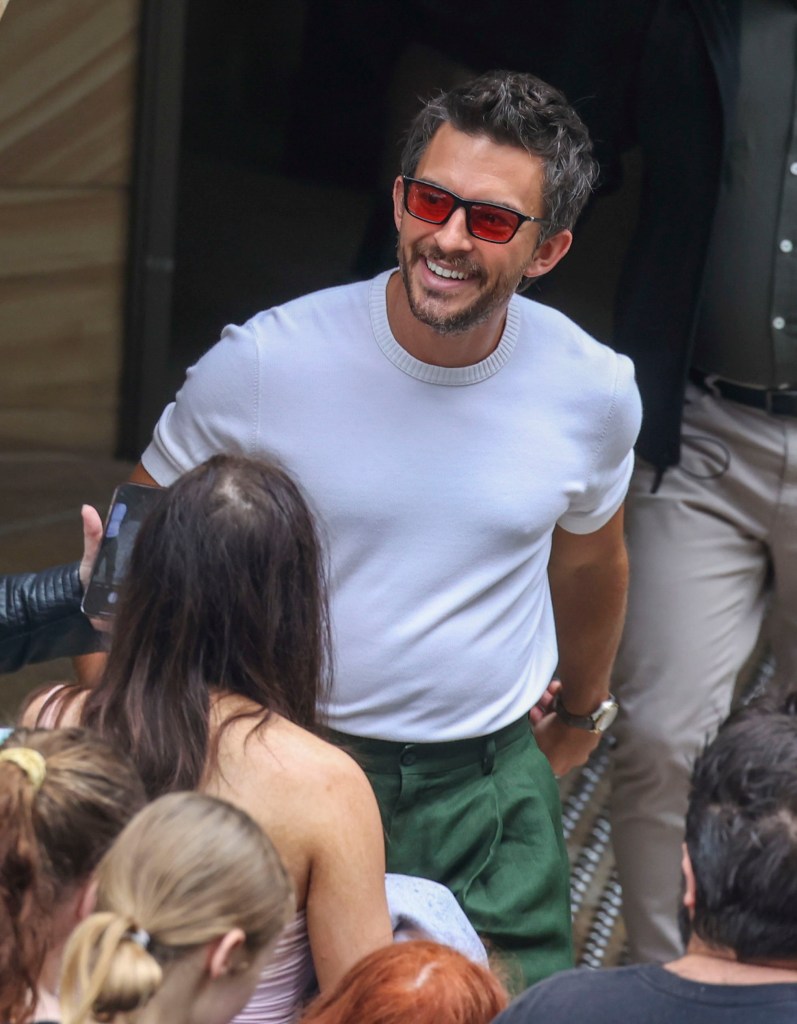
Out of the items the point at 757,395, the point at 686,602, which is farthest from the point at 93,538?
the point at 757,395

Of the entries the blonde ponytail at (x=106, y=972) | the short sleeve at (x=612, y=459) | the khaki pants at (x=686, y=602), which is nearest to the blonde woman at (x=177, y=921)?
the blonde ponytail at (x=106, y=972)

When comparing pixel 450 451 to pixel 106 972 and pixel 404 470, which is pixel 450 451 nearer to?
pixel 404 470

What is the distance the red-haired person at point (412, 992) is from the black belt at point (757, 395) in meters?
1.71

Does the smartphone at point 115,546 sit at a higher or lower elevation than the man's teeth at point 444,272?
lower

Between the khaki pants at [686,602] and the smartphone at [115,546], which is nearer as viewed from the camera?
the smartphone at [115,546]

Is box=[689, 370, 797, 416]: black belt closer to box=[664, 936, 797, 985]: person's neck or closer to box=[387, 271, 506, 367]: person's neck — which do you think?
box=[387, 271, 506, 367]: person's neck

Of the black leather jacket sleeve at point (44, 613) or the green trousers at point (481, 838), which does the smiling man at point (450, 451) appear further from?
the black leather jacket sleeve at point (44, 613)

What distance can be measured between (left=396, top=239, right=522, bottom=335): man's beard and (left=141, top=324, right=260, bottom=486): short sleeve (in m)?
0.24

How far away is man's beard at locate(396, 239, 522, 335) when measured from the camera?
7.62 feet

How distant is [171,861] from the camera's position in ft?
4.68

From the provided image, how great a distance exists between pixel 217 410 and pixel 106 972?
1125mm

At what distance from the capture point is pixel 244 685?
1.82 m

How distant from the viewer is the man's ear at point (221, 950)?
1.42 metres

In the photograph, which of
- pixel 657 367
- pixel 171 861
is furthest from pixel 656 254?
pixel 171 861
